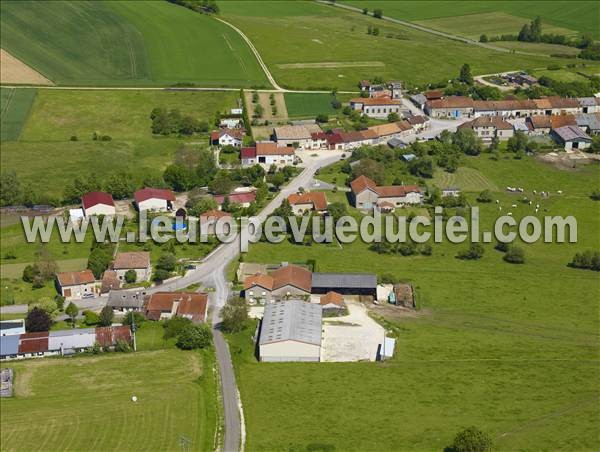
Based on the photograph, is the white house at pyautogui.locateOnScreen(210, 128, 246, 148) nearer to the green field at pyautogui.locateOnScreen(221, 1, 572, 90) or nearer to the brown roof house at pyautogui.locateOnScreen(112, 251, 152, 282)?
the green field at pyautogui.locateOnScreen(221, 1, 572, 90)

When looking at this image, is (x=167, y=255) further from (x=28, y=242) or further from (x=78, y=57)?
(x=78, y=57)

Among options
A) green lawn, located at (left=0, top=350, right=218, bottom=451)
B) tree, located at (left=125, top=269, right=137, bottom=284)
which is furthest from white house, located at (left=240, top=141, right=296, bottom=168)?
green lawn, located at (left=0, top=350, right=218, bottom=451)

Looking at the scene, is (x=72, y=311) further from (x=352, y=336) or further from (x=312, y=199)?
(x=312, y=199)

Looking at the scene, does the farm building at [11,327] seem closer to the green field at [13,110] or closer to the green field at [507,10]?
the green field at [13,110]

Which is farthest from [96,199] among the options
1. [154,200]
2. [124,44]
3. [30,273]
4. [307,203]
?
[124,44]

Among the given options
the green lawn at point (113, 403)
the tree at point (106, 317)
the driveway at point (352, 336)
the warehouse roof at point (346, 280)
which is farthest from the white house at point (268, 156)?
the green lawn at point (113, 403)
